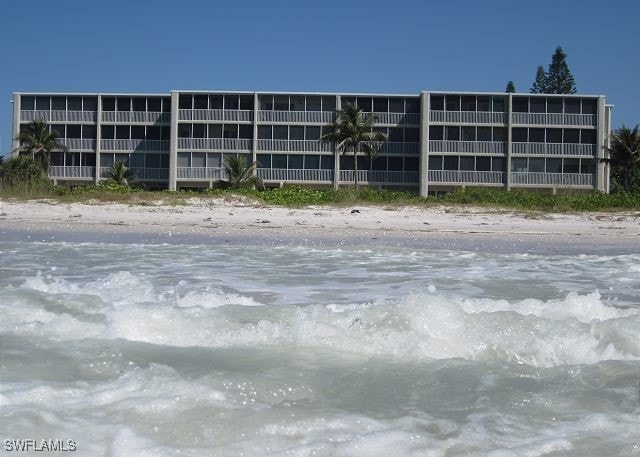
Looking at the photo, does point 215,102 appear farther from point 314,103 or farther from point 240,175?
point 240,175

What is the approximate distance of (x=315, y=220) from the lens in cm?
1905

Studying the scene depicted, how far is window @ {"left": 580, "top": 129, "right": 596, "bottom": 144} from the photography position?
4350 centimetres

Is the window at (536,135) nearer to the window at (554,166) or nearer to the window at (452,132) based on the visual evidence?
the window at (554,166)

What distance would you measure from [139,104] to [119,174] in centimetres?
615

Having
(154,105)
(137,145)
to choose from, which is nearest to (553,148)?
(154,105)

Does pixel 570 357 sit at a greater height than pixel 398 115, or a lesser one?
lesser

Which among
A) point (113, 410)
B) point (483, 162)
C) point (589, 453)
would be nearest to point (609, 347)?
point (589, 453)

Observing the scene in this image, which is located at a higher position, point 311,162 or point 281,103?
point 281,103

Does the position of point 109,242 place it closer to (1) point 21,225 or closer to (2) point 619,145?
(1) point 21,225

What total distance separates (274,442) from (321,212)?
56.8 feet

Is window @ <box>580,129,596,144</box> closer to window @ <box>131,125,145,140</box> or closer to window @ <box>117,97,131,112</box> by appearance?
window @ <box>131,125,145,140</box>

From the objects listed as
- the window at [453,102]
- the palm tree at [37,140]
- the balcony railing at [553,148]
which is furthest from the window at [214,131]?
the balcony railing at [553,148]

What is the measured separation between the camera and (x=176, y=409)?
3836mm

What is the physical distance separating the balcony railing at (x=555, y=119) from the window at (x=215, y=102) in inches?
788
